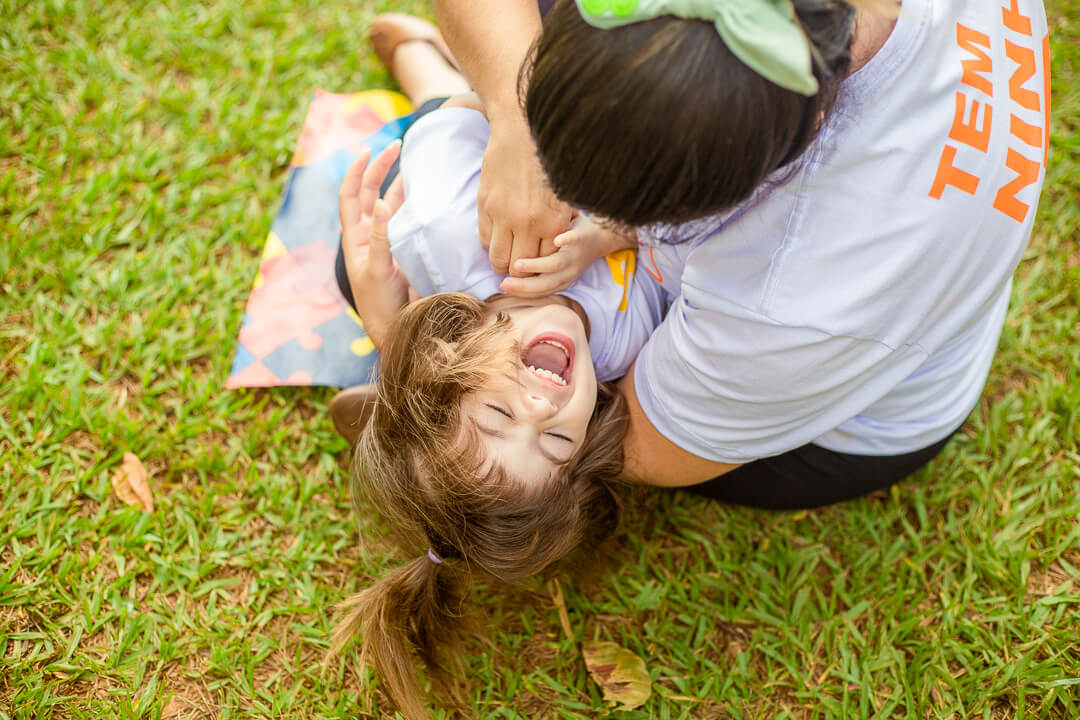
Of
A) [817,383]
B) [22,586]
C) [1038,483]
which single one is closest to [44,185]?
[22,586]

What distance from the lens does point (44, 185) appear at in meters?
2.43

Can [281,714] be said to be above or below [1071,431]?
below

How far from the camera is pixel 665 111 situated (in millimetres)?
925

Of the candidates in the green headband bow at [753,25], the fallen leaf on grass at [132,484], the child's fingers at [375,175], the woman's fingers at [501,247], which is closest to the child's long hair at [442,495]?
the woman's fingers at [501,247]

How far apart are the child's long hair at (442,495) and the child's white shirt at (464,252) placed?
0.27 feet

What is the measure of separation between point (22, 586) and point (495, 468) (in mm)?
1244

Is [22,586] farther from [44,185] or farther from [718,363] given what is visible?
[718,363]

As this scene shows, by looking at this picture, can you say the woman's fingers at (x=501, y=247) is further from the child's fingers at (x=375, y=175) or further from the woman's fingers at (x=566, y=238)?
the child's fingers at (x=375, y=175)

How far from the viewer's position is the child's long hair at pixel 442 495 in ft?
5.31

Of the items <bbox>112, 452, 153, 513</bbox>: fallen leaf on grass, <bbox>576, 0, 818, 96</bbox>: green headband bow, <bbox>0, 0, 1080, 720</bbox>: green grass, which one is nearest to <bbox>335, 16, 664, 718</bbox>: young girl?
<bbox>0, 0, 1080, 720</bbox>: green grass

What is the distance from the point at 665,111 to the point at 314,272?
5.59ft

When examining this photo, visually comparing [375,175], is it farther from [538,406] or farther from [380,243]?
[538,406]

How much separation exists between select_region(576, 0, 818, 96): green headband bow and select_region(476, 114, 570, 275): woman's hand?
532mm

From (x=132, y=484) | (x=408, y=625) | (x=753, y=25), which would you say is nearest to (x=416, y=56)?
(x=132, y=484)
